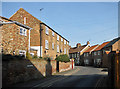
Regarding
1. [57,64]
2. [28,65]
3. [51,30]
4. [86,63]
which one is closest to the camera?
[28,65]

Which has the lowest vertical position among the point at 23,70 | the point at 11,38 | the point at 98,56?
the point at 23,70

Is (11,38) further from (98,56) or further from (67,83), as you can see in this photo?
(98,56)

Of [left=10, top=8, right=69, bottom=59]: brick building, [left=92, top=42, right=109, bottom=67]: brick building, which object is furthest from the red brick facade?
[left=92, top=42, right=109, bottom=67]: brick building

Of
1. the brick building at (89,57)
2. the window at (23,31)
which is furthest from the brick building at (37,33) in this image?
the brick building at (89,57)

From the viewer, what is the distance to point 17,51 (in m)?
20.0

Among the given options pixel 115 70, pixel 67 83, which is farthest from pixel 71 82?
pixel 115 70

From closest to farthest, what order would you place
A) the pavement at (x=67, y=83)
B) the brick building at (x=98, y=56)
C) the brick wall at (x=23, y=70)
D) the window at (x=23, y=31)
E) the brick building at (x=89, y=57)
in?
the pavement at (x=67, y=83) < the brick wall at (x=23, y=70) < the window at (x=23, y=31) < the brick building at (x=98, y=56) < the brick building at (x=89, y=57)

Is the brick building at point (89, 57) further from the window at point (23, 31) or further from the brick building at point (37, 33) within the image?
the window at point (23, 31)

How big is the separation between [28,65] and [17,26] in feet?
21.2

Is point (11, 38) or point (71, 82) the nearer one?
point (71, 82)

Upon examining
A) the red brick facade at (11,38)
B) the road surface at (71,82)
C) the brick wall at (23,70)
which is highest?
the red brick facade at (11,38)

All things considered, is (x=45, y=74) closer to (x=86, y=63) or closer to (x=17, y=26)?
(x=17, y=26)

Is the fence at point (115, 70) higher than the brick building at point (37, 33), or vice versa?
the brick building at point (37, 33)

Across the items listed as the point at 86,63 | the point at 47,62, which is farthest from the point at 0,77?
the point at 86,63
